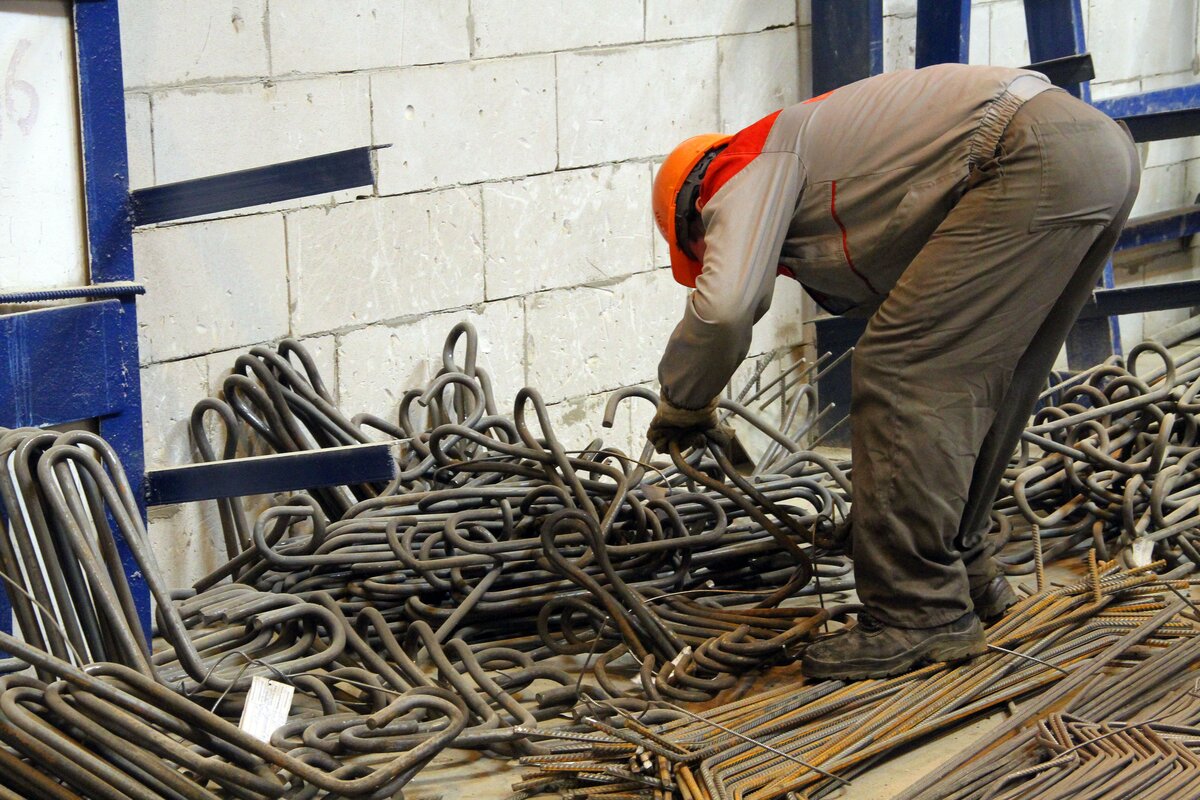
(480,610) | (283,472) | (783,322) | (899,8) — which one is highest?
(899,8)

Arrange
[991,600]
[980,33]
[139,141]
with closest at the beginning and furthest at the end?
[991,600], [139,141], [980,33]

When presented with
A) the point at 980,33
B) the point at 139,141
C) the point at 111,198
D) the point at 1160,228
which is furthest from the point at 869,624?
the point at 1160,228

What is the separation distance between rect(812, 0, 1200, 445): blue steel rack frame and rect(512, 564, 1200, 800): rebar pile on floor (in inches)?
87.3

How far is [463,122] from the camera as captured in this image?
4848 millimetres

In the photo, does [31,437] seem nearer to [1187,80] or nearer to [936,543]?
[936,543]

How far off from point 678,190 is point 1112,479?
1929 millimetres

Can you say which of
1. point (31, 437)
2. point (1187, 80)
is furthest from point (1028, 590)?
point (1187, 80)

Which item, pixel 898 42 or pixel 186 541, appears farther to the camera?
pixel 898 42

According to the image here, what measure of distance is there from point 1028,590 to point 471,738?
1793 millimetres

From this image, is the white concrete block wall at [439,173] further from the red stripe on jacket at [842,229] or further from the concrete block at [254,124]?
the red stripe on jacket at [842,229]

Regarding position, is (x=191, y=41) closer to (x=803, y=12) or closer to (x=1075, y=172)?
(x=1075, y=172)

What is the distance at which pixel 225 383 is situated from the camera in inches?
167

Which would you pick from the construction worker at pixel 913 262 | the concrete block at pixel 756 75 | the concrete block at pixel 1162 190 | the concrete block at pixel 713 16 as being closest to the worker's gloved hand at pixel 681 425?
the construction worker at pixel 913 262

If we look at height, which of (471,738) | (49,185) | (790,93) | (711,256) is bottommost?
(471,738)
